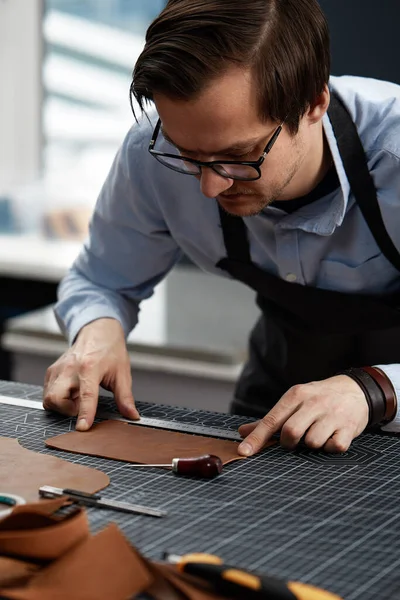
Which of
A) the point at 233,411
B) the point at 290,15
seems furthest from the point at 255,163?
the point at 233,411

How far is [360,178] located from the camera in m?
1.54

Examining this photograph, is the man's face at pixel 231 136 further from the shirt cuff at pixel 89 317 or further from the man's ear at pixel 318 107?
the shirt cuff at pixel 89 317

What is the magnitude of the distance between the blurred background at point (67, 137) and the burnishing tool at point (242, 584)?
1537 millimetres

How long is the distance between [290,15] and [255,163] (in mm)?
227

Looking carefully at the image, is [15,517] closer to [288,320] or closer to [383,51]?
[288,320]

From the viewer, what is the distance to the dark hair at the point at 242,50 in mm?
1264

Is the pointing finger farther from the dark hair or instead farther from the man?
the dark hair

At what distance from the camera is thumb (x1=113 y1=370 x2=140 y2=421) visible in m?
1.46

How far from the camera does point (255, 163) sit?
4.38 ft

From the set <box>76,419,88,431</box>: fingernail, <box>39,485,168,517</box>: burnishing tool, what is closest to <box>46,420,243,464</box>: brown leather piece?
<box>76,419,88,431</box>: fingernail

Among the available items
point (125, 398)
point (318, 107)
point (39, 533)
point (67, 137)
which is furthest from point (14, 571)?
point (67, 137)

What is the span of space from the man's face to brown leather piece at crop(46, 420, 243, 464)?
36cm

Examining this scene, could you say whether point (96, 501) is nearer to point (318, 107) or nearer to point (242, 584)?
point (242, 584)

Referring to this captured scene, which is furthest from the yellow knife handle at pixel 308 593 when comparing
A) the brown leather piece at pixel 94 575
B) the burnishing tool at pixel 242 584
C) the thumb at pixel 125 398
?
the thumb at pixel 125 398
